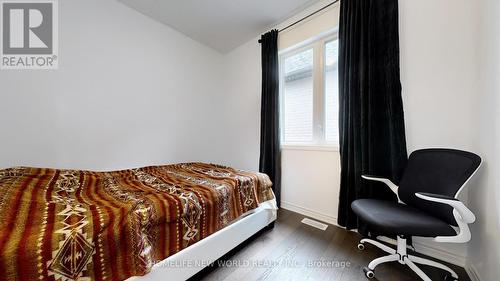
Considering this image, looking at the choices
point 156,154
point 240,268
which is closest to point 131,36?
point 156,154

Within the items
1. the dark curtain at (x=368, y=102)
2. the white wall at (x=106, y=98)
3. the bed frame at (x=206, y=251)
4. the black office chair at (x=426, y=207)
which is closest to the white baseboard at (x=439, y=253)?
the black office chair at (x=426, y=207)

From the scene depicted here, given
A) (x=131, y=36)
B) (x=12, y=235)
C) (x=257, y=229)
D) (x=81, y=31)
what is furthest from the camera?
(x=131, y=36)

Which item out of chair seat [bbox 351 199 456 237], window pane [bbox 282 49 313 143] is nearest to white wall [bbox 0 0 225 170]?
window pane [bbox 282 49 313 143]

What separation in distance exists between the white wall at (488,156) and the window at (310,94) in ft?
3.65

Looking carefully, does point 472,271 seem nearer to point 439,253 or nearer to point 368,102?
point 439,253

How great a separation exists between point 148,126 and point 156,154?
1.38 ft

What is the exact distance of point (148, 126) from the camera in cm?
260

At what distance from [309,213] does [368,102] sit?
60.1 inches

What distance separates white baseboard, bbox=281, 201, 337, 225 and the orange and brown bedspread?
38.5 inches

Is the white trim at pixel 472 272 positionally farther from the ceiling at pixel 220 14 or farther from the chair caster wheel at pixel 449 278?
the ceiling at pixel 220 14

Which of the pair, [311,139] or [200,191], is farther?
[311,139]

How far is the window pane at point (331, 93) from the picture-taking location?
2.24 m

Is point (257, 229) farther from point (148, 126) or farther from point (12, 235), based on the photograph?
point (148, 126)

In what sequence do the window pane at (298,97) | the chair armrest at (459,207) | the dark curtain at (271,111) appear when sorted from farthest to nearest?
the dark curtain at (271,111) < the window pane at (298,97) < the chair armrest at (459,207)
